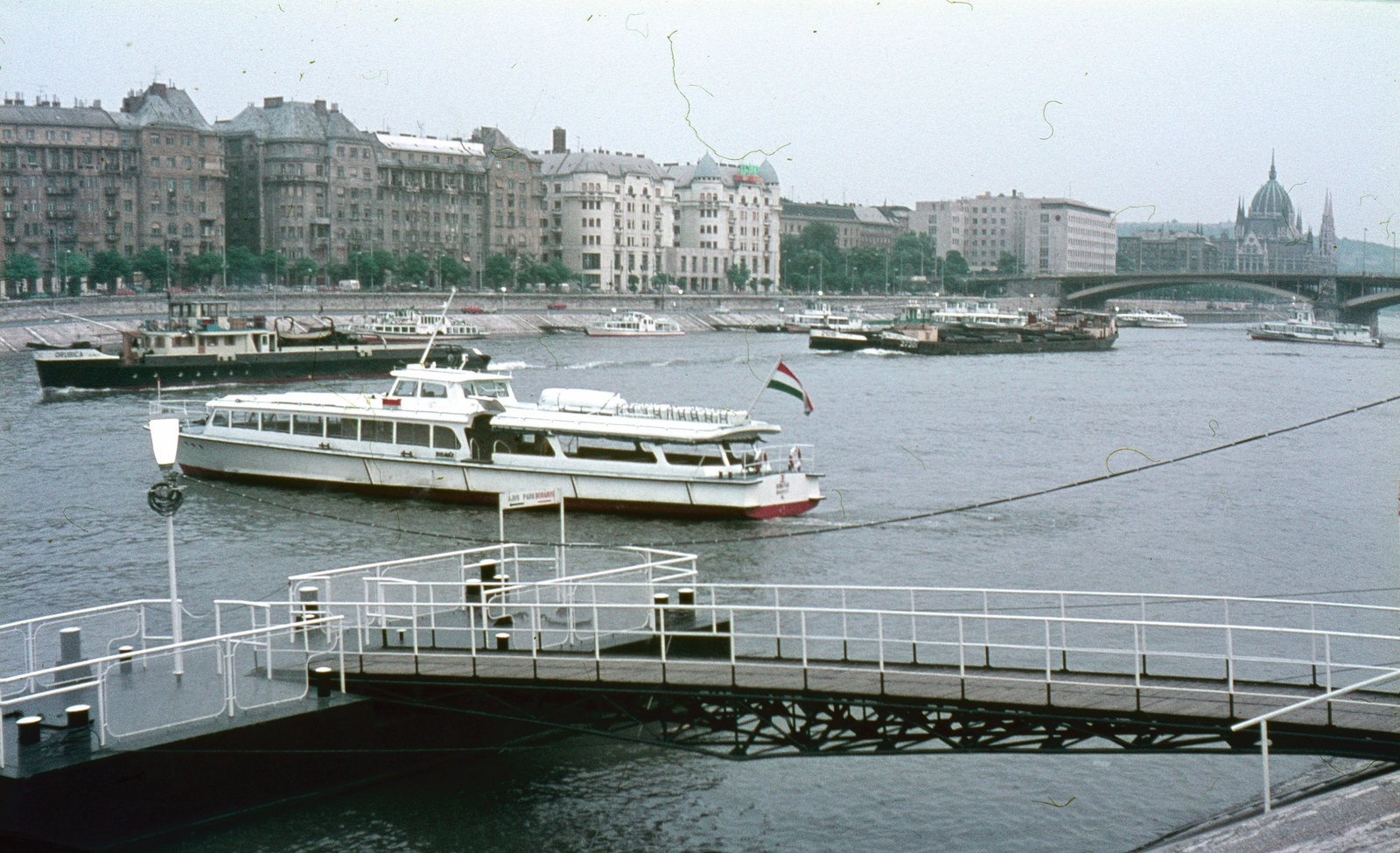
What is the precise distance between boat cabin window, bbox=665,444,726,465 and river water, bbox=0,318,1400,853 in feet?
4.74

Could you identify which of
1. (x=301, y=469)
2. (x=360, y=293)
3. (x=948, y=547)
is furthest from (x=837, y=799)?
(x=360, y=293)

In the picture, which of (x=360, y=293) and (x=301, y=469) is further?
(x=360, y=293)

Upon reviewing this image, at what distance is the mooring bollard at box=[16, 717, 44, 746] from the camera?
10.5 meters

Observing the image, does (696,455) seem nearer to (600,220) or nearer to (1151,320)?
(600,220)

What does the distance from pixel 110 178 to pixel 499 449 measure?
234ft

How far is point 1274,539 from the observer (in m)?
24.9

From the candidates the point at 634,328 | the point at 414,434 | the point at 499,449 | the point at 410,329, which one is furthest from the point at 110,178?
the point at 499,449

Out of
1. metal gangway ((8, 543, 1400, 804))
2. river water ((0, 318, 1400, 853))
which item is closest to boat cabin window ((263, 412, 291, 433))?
river water ((0, 318, 1400, 853))

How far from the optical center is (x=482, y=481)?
2827 centimetres

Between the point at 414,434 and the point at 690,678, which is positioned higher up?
the point at 414,434

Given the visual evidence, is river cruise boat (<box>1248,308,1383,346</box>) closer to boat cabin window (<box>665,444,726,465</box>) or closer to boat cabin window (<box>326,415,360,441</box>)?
boat cabin window (<box>665,444,726,465</box>)

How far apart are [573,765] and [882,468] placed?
20.7 meters

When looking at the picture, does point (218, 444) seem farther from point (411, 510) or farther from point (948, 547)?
point (948, 547)

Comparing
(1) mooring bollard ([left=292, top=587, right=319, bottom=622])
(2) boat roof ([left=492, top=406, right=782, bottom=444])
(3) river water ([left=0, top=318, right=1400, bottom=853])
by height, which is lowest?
(3) river water ([left=0, top=318, right=1400, bottom=853])
